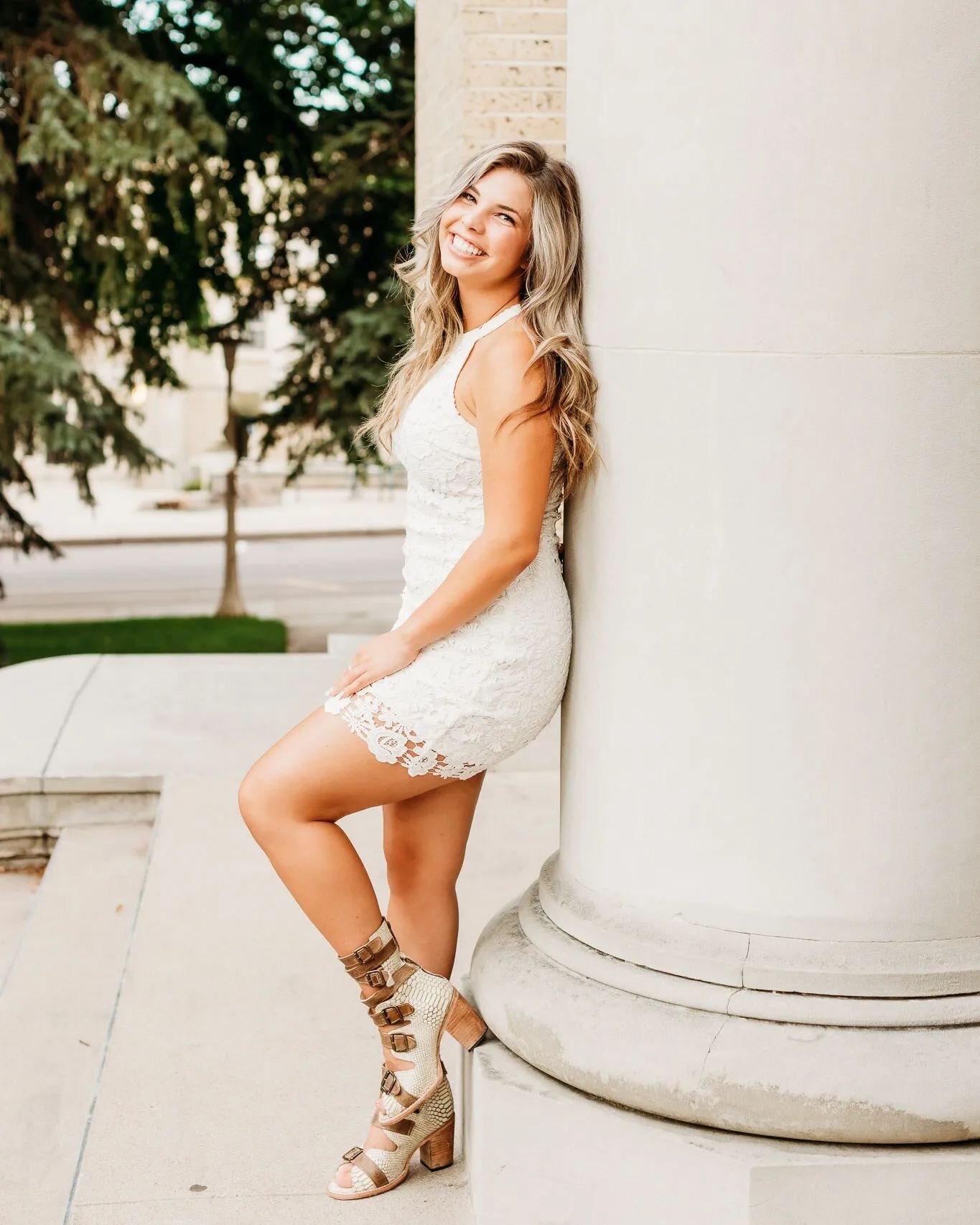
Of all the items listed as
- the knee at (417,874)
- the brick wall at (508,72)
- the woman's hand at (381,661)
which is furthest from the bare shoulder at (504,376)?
the brick wall at (508,72)

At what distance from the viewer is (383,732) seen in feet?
8.77

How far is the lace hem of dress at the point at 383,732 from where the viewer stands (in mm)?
2672

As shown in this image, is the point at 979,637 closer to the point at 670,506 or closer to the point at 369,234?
the point at 670,506

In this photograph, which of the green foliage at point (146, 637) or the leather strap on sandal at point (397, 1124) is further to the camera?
the green foliage at point (146, 637)

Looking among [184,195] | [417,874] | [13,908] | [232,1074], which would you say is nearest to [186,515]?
[184,195]

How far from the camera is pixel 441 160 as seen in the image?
22.7 ft

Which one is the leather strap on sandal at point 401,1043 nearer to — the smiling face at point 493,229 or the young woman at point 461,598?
the young woman at point 461,598

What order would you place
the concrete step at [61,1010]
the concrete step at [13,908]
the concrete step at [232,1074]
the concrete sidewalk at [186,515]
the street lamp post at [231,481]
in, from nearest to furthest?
the concrete step at [232,1074], the concrete step at [61,1010], the concrete step at [13,908], the street lamp post at [231,481], the concrete sidewalk at [186,515]

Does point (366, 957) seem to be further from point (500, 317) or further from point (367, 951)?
point (500, 317)

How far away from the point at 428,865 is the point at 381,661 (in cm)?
53

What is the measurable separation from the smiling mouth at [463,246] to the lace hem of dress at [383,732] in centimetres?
82

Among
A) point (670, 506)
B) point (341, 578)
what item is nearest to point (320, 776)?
point (670, 506)

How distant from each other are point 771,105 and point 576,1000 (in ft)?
4.99

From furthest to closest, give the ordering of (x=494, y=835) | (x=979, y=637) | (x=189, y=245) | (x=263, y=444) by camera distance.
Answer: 1. (x=263, y=444)
2. (x=189, y=245)
3. (x=494, y=835)
4. (x=979, y=637)
